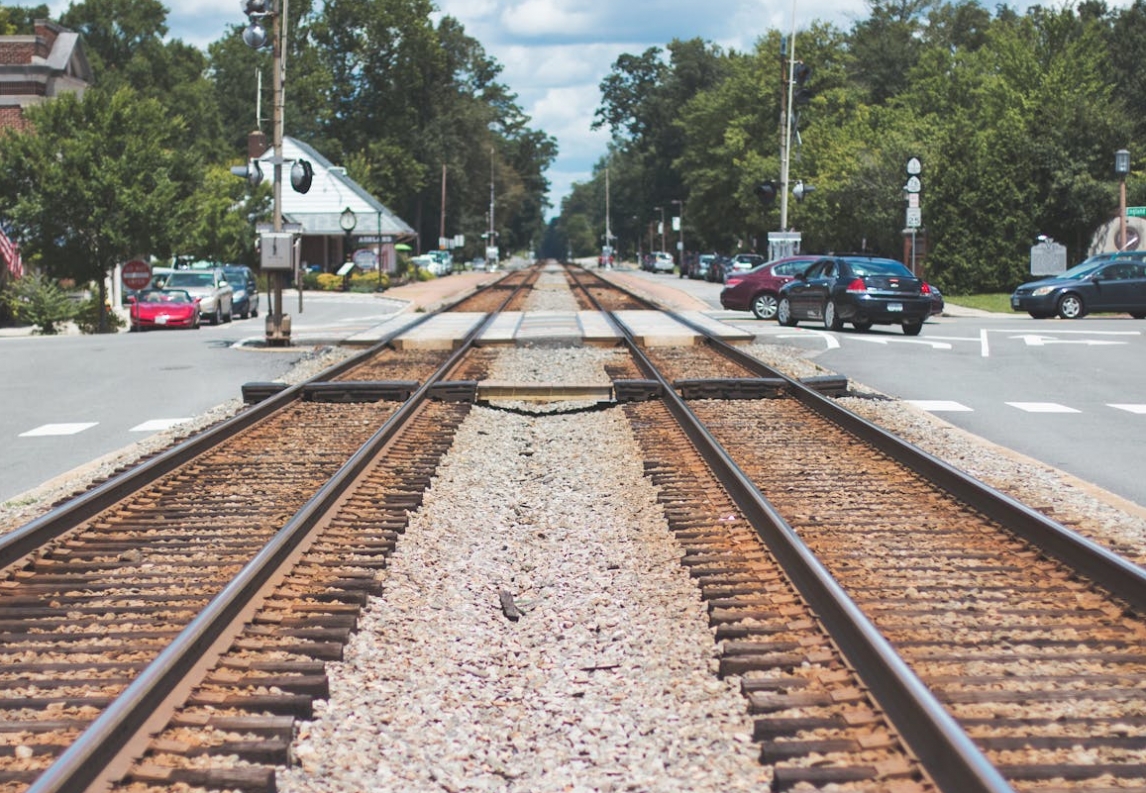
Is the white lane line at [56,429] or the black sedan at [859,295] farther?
the black sedan at [859,295]

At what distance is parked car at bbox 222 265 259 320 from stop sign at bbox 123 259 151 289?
474 centimetres

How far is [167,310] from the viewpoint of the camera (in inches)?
1437

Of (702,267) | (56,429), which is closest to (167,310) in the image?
(56,429)

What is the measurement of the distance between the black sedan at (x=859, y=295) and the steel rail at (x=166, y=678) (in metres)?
20.2

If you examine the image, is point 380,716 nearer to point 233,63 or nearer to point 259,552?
point 259,552

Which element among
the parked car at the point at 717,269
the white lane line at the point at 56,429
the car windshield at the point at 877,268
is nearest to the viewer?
the white lane line at the point at 56,429

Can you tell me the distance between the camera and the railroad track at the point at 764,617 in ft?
15.8

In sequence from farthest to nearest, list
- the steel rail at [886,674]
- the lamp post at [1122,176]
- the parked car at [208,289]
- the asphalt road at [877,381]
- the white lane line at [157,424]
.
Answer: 1. the lamp post at [1122,176]
2. the parked car at [208,289]
3. the white lane line at [157,424]
4. the asphalt road at [877,381]
5. the steel rail at [886,674]

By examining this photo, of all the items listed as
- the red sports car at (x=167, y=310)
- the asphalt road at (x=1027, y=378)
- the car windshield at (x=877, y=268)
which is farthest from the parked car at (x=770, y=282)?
the red sports car at (x=167, y=310)

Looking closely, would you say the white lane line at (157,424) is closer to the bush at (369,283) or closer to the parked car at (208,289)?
the parked car at (208,289)

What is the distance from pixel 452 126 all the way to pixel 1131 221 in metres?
73.1

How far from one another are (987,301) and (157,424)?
1334 inches

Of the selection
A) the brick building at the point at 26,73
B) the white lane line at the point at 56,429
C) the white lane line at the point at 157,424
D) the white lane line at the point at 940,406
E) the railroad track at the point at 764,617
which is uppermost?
the brick building at the point at 26,73

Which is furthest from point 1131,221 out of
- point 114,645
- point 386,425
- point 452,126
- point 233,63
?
point 233,63
